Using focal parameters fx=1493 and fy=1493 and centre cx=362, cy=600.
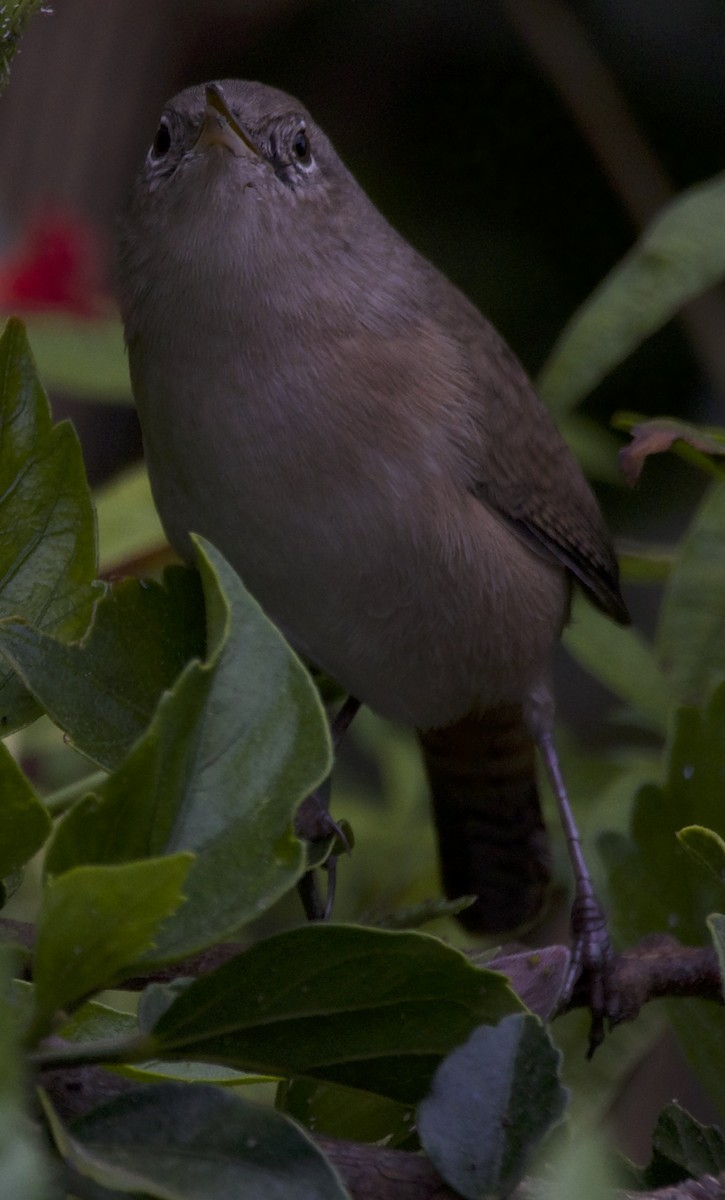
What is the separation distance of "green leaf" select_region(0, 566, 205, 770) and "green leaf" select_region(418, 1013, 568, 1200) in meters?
0.46

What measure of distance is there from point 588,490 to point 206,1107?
2.30m

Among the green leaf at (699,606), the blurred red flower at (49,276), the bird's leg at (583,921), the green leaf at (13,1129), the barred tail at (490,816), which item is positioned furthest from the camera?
the blurred red flower at (49,276)

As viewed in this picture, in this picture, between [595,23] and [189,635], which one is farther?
[595,23]


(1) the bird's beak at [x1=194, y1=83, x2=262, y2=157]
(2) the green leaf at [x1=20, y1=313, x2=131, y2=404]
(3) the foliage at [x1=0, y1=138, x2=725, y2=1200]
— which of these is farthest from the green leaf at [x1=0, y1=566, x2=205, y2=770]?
(2) the green leaf at [x1=20, y1=313, x2=131, y2=404]

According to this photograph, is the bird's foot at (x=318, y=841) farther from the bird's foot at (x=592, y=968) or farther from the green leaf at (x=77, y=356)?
the green leaf at (x=77, y=356)

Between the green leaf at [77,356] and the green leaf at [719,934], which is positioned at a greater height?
the green leaf at [77,356]

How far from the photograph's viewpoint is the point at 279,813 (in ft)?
3.67

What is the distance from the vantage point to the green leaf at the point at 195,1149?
1027mm

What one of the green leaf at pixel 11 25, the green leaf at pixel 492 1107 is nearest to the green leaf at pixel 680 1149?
the green leaf at pixel 492 1107

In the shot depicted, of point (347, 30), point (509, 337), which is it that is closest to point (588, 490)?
point (509, 337)

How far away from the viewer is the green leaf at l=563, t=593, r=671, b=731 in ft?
9.11

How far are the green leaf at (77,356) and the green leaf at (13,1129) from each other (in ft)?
7.53

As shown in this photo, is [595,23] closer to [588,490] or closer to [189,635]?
[588,490]

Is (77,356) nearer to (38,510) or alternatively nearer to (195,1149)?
(38,510)
